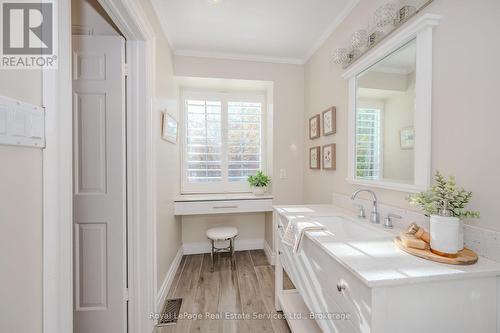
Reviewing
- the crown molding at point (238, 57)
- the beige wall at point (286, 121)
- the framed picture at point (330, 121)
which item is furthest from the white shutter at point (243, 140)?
the framed picture at point (330, 121)

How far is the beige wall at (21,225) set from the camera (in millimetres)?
550

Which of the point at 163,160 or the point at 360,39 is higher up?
the point at 360,39

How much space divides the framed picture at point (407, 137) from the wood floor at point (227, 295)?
1.54 m

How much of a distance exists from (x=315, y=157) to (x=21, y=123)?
7.18 ft

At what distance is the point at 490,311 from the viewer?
78cm

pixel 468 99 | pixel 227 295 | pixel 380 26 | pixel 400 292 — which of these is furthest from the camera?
pixel 227 295

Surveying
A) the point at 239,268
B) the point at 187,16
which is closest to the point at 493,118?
the point at 187,16

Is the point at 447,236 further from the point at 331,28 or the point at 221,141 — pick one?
the point at 221,141

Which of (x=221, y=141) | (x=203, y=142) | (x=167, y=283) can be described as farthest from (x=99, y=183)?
(x=221, y=141)

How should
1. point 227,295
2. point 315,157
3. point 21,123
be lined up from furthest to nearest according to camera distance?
point 315,157
point 227,295
point 21,123

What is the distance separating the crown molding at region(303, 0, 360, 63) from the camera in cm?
172

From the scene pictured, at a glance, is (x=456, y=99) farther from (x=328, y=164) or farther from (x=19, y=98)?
(x=19, y=98)

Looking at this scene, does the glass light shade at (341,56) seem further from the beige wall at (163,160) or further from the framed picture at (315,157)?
the beige wall at (163,160)

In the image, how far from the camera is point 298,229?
125 cm
